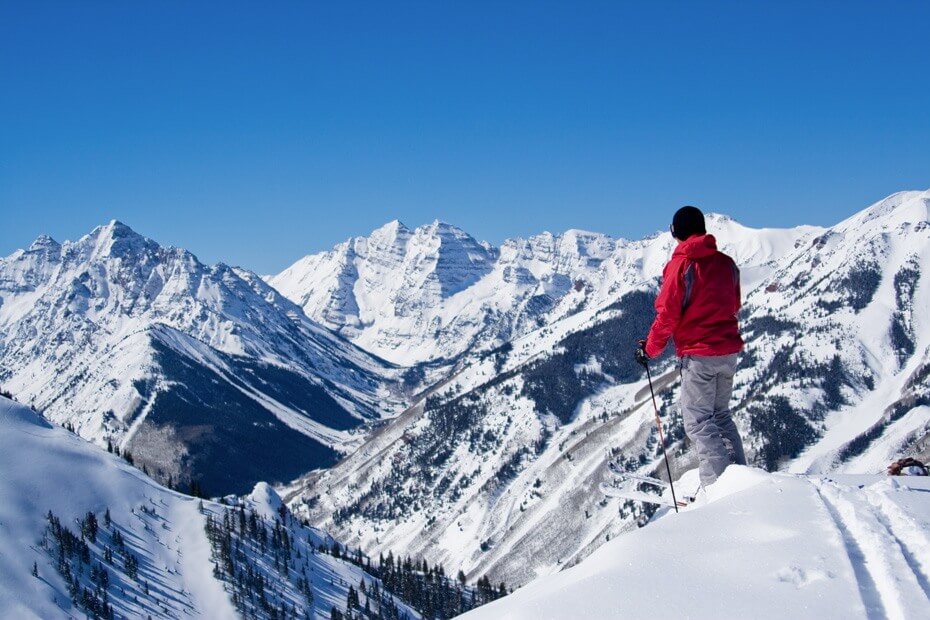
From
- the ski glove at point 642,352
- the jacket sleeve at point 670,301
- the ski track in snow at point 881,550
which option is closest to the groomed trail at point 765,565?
the ski track in snow at point 881,550

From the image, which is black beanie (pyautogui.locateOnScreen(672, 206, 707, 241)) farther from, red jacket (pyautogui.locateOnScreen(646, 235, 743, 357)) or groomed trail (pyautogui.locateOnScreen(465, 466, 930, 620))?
groomed trail (pyautogui.locateOnScreen(465, 466, 930, 620))

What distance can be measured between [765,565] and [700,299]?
6623mm

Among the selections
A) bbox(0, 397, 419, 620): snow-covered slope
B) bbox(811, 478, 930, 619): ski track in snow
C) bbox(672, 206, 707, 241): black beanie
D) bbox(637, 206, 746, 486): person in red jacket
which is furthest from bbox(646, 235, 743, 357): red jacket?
bbox(0, 397, 419, 620): snow-covered slope

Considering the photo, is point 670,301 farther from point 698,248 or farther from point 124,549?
point 124,549

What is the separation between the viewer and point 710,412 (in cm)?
1412

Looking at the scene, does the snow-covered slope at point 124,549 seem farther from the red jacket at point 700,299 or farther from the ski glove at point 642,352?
the red jacket at point 700,299

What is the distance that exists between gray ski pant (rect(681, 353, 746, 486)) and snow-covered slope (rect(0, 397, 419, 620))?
144014 mm

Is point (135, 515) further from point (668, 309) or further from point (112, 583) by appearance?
point (668, 309)

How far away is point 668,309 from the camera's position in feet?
45.3

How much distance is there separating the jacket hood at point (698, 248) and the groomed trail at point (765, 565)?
4.42 metres

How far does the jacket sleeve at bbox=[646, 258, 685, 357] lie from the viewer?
13625 millimetres

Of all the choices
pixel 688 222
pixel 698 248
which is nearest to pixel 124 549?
pixel 688 222

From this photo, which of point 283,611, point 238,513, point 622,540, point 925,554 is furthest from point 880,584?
point 238,513

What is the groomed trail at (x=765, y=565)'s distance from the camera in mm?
7031
